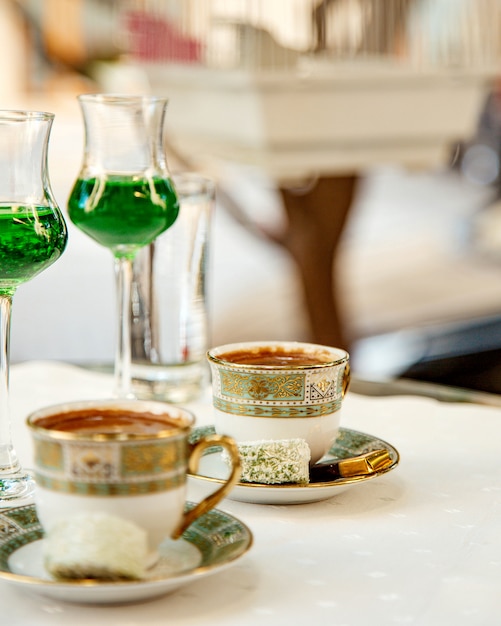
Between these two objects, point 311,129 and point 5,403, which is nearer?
point 5,403

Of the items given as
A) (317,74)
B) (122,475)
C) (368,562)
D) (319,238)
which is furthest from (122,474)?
(319,238)

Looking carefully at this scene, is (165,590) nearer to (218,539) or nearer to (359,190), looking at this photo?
(218,539)

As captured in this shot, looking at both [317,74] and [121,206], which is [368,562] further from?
[317,74]

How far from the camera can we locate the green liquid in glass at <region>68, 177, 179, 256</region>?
736mm

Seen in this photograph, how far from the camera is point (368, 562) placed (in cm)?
50

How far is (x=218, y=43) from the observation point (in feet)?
5.31

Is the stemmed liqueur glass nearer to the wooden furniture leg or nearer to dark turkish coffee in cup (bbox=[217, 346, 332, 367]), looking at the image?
dark turkish coffee in cup (bbox=[217, 346, 332, 367])

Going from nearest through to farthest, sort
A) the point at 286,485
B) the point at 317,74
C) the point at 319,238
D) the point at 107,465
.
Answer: the point at 107,465 → the point at 286,485 → the point at 317,74 → the point at 319,238

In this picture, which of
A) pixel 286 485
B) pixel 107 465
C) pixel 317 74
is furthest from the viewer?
pixel 317 74

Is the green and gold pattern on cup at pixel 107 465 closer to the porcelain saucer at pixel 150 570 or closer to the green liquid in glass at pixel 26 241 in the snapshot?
the porcelain saucer at pixel 150 570

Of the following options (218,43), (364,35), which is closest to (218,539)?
(218,43)

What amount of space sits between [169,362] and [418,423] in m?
0.23

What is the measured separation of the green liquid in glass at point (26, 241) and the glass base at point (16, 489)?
0.11m

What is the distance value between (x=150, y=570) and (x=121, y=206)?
1.14ft
